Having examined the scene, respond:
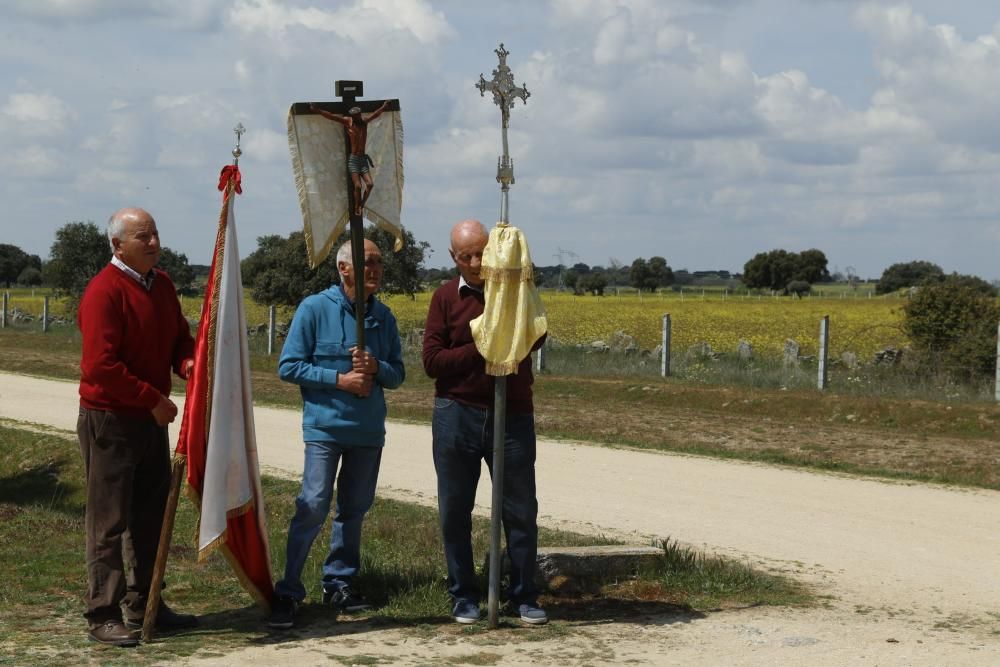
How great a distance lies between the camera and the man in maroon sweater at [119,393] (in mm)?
6531

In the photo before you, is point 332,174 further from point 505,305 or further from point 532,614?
point 532,614

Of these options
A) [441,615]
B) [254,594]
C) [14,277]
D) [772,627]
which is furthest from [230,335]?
[14,277]

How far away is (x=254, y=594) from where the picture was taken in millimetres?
7113

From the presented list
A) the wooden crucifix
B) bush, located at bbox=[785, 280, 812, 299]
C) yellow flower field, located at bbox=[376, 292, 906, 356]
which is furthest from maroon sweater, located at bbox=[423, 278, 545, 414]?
bush, located at bbox=[785, 280, 812, 299]

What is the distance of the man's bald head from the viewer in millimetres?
6980

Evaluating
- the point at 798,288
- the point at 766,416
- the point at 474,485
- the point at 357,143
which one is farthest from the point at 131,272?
the point at 798,288

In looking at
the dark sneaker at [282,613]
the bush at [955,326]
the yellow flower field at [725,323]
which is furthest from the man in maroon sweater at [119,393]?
the yellow flower field at [725,323]

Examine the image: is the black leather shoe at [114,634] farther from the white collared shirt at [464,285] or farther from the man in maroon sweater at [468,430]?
the white collared shirt at [464,285]

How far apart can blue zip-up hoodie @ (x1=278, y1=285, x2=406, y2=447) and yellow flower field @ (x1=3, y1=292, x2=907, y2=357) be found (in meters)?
21.0

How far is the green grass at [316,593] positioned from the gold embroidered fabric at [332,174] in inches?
75.7

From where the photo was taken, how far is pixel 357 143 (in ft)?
23.2

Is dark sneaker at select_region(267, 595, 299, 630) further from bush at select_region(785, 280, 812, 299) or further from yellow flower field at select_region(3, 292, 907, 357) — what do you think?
bush at select_region(785, 280, 812, 299)

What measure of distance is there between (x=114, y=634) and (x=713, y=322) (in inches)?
1561

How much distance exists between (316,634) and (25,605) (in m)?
1.86
